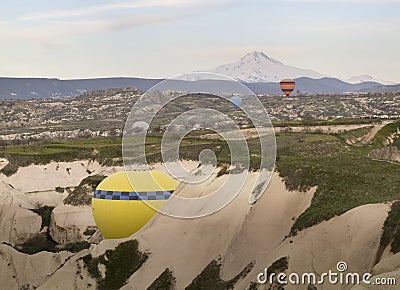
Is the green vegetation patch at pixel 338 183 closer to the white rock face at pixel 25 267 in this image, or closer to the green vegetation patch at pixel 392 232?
the green vegetation patch at pixel 392 232

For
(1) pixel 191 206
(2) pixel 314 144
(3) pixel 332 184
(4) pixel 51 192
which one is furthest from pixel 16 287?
(2) pixel 314 144

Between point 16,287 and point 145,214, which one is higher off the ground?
point 145,214

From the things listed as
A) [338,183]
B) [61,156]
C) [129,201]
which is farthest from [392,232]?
[61,156]

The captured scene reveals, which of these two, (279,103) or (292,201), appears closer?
(292,201)

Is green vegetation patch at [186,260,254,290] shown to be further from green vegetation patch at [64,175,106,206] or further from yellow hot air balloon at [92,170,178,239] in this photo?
green vegetation patch at [64,175,106,206]

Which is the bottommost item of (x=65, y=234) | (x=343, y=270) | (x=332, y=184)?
(x=65, y=234)

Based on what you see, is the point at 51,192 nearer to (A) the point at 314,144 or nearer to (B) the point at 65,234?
(B) the point at 65,234

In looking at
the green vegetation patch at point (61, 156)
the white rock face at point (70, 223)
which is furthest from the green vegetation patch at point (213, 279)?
the green vegetation patch at point (61, 156)
